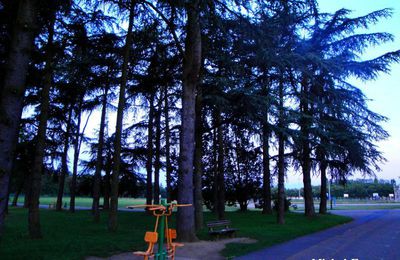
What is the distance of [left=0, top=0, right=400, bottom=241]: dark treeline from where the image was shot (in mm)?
10211

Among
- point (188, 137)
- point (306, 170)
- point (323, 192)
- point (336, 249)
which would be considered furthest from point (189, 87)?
point (323, 192)

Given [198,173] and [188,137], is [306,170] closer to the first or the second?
[198,173]

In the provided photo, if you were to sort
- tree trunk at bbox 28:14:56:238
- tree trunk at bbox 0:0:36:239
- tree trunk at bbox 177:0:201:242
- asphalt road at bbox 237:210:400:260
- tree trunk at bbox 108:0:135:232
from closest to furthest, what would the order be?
1. tree trunk at bbox 0:0:36:239
2. asphalt road at bbox 237:210:400:260
3. tree trunk at bbox 28:14:56:238
4. tree trunk at bbox 177:0:201:242
5. tree trunk at bbox 108:0:135:232

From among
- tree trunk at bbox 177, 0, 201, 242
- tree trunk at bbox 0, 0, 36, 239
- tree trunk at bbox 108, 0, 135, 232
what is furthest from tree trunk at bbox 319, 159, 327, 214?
tree trunk at bbox 0, 0, 36, 239

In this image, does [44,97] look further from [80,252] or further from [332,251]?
[332,251]

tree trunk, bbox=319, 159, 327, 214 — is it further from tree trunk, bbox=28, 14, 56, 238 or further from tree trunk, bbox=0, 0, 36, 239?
tree trunk, bbox=0, 0, 36, 239

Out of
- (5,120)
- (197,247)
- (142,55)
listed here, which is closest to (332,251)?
(197,247)

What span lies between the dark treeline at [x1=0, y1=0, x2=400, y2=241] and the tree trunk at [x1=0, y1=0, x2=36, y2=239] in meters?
0.02

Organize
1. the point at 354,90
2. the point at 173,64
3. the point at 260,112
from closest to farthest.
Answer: the point at 260,112 < the point at 173,64 < the point at 354,90

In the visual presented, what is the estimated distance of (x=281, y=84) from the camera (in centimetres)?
1947

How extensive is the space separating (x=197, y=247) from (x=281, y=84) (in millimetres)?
11215

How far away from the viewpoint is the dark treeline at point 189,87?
1021 cm

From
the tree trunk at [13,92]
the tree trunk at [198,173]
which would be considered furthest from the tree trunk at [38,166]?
the tree trunk at [198,173]

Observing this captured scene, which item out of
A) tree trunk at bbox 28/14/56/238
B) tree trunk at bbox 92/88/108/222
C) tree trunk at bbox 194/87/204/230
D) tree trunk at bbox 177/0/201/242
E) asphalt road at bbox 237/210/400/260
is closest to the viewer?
asphalt road at bbox 237/210/400/260
